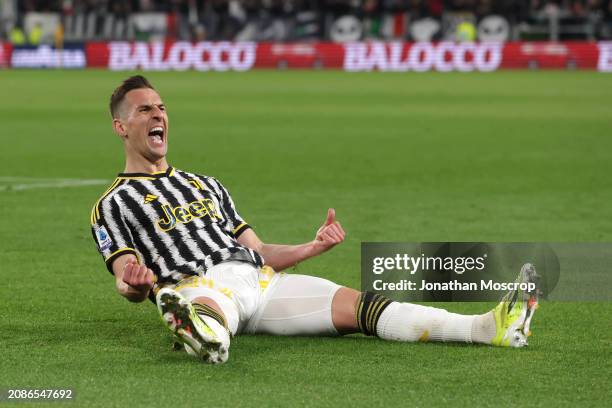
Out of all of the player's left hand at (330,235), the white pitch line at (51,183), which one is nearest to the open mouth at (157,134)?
the player's left hand at (330,235)

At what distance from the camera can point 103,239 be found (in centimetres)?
639

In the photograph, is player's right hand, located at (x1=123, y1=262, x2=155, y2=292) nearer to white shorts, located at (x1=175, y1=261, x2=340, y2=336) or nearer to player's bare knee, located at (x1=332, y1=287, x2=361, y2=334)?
white shorts, located at (x1=175, y1=261, x2=340, y2=336)

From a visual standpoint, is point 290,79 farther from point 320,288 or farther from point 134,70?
point 320,288

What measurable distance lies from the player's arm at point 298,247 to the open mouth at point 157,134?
69cm

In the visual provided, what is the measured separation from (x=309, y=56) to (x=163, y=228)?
37.0m

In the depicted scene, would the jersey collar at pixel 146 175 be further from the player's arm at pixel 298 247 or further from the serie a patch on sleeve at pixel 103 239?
the player's arm at pixel 298 247

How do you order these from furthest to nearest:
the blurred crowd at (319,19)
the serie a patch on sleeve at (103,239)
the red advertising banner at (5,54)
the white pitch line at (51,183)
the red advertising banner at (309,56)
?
the red advertising banner at (5,54) < the blurred crowd at (319,19) < the red advertising banner at (309,56) < the white pitch line at (51,183) < the serie a patch on sleeve at (103,239)

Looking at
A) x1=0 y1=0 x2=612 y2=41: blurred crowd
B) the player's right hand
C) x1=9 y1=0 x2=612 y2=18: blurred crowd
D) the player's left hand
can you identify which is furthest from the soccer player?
x1=9 y1=0 x2=612 y2=18: blurred crowd

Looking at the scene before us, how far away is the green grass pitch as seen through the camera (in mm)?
5602

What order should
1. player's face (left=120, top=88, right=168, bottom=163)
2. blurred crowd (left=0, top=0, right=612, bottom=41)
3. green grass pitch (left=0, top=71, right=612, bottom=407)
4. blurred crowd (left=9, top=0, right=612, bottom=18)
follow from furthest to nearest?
blurred crowd (left=9, top=0, right=612, bottom=18), blurred crowd (left=0, top=0, right=612, bottom=41), player's face (left=120, top=88, right=168, bottom=163), green grass pitch (left=0, top=71, right=612, bottom=407)

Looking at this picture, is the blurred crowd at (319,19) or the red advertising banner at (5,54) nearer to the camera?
the blurred crowd at (319,19)

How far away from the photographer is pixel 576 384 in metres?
5.58

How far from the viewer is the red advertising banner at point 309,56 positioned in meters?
41.2

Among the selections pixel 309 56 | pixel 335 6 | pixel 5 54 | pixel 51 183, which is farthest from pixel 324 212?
pixel 335 6
